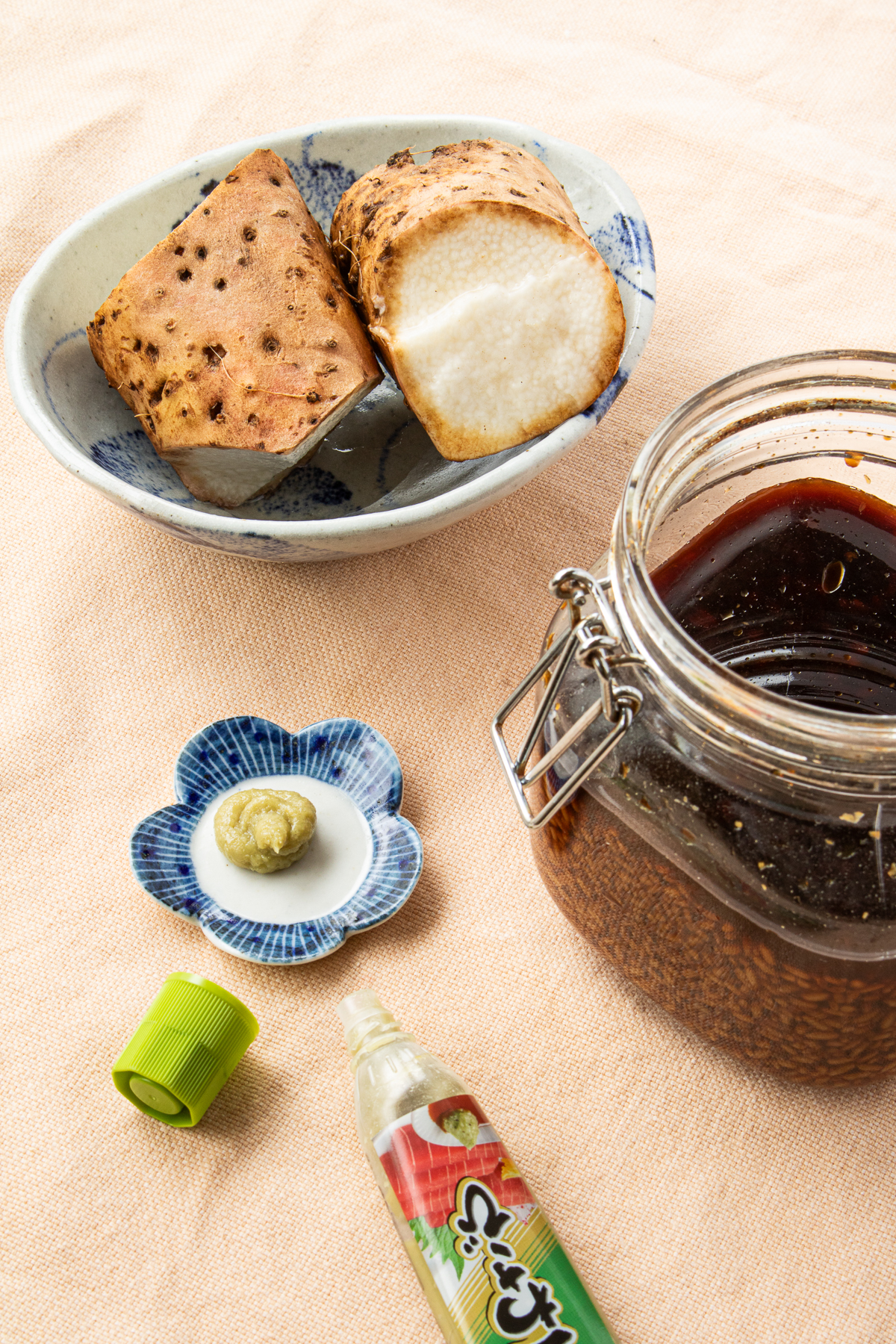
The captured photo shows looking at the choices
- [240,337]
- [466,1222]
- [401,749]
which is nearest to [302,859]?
[401,749]

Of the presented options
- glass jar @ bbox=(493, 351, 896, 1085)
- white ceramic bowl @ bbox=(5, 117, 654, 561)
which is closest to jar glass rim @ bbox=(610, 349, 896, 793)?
glass jar @ bbox=(493, 351, 896, 1085)

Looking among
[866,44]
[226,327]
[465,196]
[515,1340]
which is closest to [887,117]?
[866,44]

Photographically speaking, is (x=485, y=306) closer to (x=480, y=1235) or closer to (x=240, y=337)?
(x=240, y=337)

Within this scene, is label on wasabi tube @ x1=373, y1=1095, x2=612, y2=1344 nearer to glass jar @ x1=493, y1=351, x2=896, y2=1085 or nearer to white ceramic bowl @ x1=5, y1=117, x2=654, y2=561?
glass jar @ x1=493, y1=351, x2=896, y2=1085

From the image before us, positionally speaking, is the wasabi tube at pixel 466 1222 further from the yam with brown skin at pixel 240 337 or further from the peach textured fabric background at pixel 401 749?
the yam with brown skin at pixel 240 337

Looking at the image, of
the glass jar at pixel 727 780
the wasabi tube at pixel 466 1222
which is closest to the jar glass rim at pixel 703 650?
the glass jar at pixel 727 780

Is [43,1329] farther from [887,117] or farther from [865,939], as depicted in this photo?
[887,117]

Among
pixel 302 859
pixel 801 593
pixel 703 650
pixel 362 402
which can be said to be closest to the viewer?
pixel 703 650
